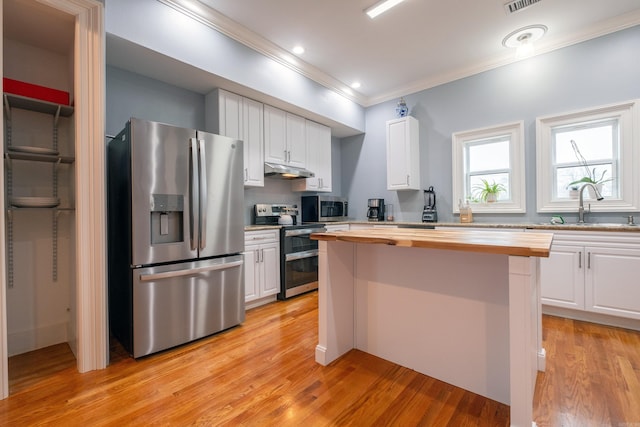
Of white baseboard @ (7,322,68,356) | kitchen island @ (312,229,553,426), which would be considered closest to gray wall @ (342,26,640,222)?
kitchen island @ (312,229,553,426)

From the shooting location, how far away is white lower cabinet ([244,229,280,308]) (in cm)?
308

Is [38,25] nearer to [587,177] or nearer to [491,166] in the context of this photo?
[491,166]

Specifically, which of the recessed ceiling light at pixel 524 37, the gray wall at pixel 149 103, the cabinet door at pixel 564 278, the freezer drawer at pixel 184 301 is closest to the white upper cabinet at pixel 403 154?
the recessed ceiling light at pixel 524 37

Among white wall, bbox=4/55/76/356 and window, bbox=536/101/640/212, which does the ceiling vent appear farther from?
white wall, bbox=4/55/76/356

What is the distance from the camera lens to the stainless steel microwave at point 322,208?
4.22 metres

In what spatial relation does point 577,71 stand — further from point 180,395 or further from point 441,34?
point 180,395

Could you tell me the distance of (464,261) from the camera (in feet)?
5.38

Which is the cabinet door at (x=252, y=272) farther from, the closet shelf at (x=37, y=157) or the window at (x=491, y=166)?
the window at (x=491, y=166)

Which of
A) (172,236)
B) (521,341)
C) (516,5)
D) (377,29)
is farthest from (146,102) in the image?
(516,5)

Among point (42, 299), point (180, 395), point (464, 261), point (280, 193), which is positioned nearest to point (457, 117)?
point (280, 193)

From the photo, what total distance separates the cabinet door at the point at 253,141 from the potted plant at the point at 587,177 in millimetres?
3417

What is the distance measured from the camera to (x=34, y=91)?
2057 mm

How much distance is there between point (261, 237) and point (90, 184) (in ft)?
5.29

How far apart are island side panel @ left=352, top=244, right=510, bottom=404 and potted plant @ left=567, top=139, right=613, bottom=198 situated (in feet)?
7.96
